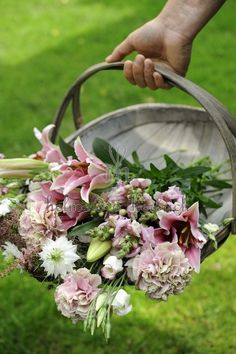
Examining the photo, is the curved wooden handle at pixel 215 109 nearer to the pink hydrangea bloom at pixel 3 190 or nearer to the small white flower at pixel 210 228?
the small white flower at pixel 210 228

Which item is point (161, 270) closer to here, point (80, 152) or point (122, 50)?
point (80, 152)

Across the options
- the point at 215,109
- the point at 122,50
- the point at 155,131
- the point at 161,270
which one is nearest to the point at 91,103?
the point at 155,131

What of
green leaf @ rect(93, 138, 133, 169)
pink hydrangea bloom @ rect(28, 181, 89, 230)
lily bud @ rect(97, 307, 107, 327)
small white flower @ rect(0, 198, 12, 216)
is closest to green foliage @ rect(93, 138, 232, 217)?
green leaf @ rect(93, 138, 133, 169)

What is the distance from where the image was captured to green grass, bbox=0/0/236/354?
203cm

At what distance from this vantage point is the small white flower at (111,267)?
1.17 m

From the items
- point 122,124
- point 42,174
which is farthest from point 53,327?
point 42,174

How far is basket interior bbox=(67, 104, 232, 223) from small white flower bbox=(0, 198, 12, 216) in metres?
0.41

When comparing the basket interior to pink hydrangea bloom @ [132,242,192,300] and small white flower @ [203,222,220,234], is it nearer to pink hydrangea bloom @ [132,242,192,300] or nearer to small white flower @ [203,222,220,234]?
small white flower @ [203,222,220,234]

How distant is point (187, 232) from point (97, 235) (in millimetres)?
161

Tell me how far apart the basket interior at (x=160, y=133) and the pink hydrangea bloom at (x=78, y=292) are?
1.99 feet

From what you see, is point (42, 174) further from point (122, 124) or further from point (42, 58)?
point (42, 58)

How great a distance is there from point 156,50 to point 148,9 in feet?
9.25

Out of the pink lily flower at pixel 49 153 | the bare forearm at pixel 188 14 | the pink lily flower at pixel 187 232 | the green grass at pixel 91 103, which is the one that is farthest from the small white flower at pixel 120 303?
the green grass at pixel 91 103

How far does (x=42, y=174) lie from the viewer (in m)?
1.34
